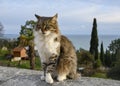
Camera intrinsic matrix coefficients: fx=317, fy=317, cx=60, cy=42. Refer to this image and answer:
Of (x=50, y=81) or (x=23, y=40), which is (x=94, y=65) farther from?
(x=50, y=81)

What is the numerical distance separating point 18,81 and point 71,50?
1.03 m

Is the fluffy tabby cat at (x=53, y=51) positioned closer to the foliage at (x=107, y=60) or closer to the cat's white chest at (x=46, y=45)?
the cat's white chest at (x=46, y=45)

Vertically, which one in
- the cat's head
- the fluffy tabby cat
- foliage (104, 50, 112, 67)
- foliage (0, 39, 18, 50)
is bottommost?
foliage (104, 50, 112, 67)

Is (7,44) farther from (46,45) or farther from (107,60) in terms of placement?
(46,45)

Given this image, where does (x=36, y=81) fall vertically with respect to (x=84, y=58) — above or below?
above

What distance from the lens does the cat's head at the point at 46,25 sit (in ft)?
14.9

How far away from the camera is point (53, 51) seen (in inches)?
186

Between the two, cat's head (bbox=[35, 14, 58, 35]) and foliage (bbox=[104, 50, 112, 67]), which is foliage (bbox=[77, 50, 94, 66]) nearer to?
foliage (bbox=[104, 50, 112, 67])

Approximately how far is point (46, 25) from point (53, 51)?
0.41 m

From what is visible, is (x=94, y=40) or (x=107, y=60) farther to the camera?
(x=107, y=60)

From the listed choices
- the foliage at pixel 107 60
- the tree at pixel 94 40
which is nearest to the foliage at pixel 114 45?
the foliage at pixel 107 60

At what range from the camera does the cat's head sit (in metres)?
4.54

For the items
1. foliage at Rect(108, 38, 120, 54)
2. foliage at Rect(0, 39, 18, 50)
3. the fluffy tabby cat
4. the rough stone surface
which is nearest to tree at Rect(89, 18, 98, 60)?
foliage at Rect(108, 38, 120, 54)

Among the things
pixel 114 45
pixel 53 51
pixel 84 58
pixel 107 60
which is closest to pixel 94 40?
pixel 84 58
